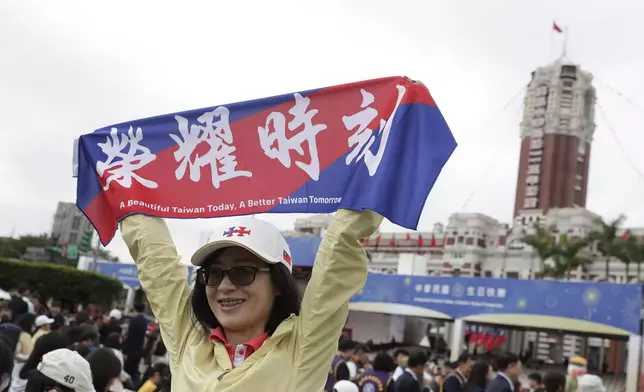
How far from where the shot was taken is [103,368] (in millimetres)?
3672

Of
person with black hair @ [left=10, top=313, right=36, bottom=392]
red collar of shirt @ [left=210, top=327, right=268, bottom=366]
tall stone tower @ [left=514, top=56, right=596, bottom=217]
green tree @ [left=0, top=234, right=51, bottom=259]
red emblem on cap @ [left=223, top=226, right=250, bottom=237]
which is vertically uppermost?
tall stone tower @ [left=514, top=56, right=596, bottom=217]

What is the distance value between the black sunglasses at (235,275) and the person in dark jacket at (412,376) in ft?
15.4

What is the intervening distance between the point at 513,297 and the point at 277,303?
57.7 feet

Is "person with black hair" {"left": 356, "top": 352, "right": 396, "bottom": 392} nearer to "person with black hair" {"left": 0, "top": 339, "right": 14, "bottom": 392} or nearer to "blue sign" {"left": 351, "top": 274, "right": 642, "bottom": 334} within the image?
"person with black hair" {"left": 0, "top": 339, "right": 14, "bottom": 392}

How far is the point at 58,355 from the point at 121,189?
1.05 meters

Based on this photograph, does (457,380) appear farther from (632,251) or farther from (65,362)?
(632,251)

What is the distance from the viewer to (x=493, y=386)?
20.2 feet

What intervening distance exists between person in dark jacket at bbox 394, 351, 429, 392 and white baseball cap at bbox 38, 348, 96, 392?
12.9ft

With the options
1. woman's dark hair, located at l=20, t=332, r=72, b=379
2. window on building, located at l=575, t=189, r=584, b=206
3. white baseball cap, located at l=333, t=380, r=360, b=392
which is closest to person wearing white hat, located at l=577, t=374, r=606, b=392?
white baseball cap, located at l=333, t=380, r=360, b=392

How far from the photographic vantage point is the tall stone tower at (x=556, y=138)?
5309 cm

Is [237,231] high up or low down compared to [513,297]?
down

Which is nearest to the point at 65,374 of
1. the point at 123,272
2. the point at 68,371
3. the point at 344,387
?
the point at 68,371

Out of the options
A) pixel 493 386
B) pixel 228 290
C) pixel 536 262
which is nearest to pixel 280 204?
pixel 228 290

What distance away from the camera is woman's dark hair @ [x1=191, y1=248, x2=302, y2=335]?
2072 mm
